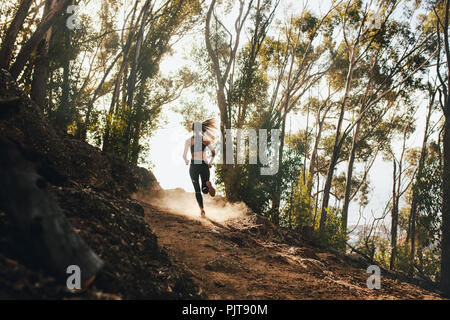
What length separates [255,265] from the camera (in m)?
4.16

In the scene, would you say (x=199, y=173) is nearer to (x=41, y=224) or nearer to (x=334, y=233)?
(x=41, y=224)

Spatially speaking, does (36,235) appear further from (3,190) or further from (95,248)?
(95,248)

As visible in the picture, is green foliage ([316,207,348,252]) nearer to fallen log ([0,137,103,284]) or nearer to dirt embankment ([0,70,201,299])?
dirt embankment ([0,70,201,299])

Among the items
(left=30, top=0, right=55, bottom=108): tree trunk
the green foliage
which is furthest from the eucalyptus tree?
(left=30, top=0, right=55, bottom=108): tree trunk

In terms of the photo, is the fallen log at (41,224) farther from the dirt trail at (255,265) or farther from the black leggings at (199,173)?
the black leggings at (199,173)

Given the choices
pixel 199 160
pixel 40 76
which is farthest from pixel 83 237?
pixel 40 76

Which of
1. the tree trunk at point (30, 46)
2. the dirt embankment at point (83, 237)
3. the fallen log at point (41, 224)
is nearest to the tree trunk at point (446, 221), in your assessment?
the dirt embankment at point (83, 237)

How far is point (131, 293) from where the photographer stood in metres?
2.13

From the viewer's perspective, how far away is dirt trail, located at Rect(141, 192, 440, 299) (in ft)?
10.8

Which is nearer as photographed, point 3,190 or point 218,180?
point 3,190

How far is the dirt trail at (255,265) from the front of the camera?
10.8 ft

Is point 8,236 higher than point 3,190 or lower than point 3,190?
lower
